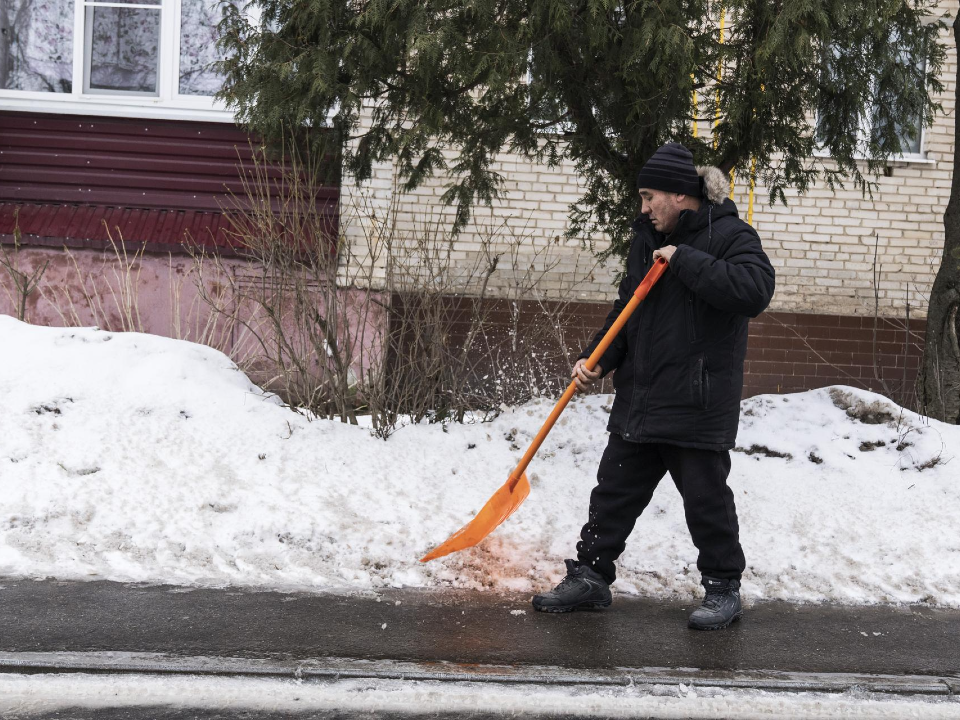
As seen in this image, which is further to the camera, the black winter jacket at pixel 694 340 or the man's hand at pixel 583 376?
the man's hand at pixel 583 376

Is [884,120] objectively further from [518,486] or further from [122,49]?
[122,49]

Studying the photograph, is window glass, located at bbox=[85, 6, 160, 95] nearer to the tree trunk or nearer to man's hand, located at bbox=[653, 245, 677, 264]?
the tree trunk

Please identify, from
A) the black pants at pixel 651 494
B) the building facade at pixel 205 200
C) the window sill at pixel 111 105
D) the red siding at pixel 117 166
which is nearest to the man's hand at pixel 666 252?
the black pants at pixel 651 494

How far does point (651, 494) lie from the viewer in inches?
143

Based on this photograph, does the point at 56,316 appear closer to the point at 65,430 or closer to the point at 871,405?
the point at 65,430

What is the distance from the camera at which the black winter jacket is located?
3.30 metres

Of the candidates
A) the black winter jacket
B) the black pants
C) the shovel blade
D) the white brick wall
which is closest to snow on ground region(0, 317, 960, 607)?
the shovel blade

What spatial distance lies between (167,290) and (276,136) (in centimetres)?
341

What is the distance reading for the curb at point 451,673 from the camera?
9.66 ft

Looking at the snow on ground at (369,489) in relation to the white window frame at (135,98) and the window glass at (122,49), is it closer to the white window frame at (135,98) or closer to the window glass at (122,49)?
the white window frame at (135,98)

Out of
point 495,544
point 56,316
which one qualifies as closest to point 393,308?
point 495,544

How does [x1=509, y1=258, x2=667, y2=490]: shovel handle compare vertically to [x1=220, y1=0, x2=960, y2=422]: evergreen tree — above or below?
below

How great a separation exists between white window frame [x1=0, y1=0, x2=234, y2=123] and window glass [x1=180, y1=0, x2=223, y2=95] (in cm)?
9

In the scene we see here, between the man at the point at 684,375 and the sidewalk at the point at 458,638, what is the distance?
21 centimetres
